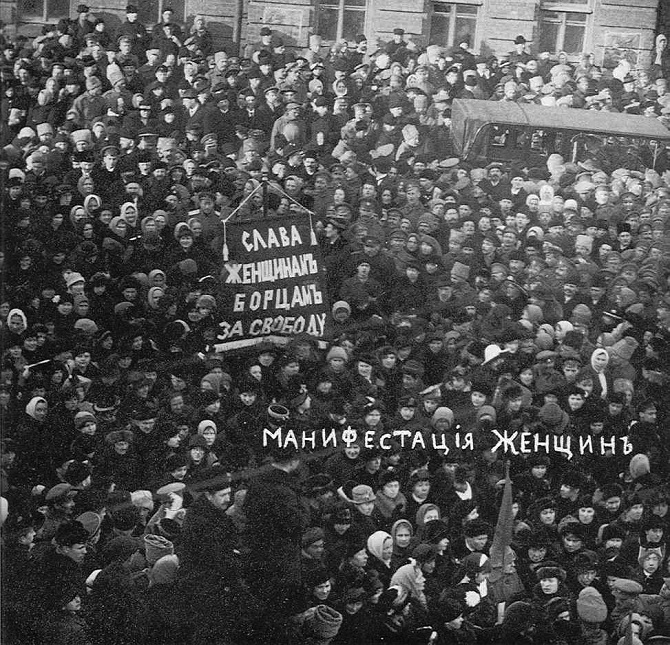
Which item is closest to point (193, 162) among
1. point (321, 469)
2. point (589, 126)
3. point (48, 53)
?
point (48, 53)

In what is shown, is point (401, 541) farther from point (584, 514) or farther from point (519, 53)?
point (519, 53)

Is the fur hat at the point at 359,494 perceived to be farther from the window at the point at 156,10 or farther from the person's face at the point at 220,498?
the window at the point at 156,10

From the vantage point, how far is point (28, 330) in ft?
20.2

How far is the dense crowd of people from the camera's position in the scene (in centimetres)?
613

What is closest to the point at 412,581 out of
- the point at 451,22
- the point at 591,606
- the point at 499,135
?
the point at 591,606

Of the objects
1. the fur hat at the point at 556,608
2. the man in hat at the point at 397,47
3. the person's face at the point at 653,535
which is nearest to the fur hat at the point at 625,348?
the person's face at the point at 653,535

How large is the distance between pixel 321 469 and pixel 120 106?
2.26 meters

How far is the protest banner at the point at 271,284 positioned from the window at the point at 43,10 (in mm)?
1439

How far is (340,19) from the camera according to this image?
629 centimetres

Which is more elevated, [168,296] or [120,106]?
[120,106]

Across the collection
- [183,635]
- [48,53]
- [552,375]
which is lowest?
[183,635]

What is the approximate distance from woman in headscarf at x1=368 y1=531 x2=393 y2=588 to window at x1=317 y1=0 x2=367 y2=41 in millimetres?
2726

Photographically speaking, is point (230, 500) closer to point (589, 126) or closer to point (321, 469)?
point (321, 469)

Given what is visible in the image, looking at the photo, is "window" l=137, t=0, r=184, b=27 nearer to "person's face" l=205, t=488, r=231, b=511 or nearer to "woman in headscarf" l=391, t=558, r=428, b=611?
"person's face" l=205, t=488, r=231, b=511
